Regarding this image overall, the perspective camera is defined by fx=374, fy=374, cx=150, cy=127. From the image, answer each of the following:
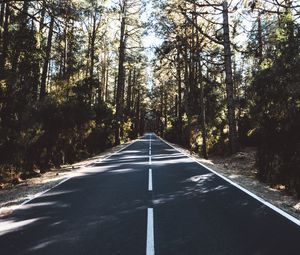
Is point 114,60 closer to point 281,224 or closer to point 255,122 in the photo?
point 255,122

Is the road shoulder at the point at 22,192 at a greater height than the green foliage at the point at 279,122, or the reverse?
the green foliage at the point at 279,122

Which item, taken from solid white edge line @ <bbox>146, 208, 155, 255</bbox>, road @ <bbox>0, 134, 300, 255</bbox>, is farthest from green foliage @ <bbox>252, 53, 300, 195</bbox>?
solid white edge line @ <bbox>146, 208, 155, 255</bbox>

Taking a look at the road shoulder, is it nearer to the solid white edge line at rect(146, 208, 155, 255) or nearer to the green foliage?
the solid white edge line at rect(146, 208, 155, 255)

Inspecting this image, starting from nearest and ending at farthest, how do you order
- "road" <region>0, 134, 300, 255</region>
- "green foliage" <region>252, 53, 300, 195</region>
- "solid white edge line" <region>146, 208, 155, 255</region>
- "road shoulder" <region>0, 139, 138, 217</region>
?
"solid white edge line" <region>146, 208, 155, 255</region> < "road" <region>0, 134, 300, 255</region> < "road shoulder" <region>0, 139, 138, 217</region> < "green foliage" <region>252, 53, 300, 195</region>

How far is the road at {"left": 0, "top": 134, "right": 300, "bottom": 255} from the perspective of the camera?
6098 mm

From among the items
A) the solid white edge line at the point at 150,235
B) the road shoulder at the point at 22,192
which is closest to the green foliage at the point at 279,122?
the solid white edge line at the point at 150,235

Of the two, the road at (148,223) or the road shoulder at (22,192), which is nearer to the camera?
the road at (148,223)

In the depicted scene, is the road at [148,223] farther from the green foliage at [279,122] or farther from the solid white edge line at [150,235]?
the green foliage at [279,122]

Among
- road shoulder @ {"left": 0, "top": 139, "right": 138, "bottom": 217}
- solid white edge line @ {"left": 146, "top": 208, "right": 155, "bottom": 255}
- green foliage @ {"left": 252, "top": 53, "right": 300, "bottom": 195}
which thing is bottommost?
solid white edge line @ {"left": 146, "top": 208, "right": 155, "bottom": 255}

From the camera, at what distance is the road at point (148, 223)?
6.10 m

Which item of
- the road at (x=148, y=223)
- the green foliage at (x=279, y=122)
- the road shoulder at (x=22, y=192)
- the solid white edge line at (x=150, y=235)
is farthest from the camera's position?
the green foliage at (x=279, y=122)

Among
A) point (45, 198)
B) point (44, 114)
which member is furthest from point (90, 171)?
point (45, 198)

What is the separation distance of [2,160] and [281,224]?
992 centimetres

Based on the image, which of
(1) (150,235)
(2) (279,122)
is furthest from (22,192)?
(2) (279,122)
